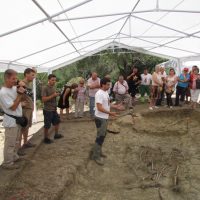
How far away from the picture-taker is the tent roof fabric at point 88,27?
6.07 meters

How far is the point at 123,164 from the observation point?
6.99 meters

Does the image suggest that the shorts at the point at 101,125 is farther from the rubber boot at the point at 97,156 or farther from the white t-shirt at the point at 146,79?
the white t-shirt at the point at 146,79

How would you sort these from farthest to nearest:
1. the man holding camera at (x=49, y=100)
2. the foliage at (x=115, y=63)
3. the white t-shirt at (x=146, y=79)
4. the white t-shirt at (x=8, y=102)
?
the foliage at (x=115, y=63), the white t-shirt at (x=146, y=79), the man holding camera at (x=49, y=100), the white t-shirt at (x=8, y=102)

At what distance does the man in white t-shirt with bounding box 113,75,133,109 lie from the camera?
9773 mm

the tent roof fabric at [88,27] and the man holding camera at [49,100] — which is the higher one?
the tent roof fabric at [88,27]

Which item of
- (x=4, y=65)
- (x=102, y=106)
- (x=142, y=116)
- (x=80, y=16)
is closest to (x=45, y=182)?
(x=102, y=106)

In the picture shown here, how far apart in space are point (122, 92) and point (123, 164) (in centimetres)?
334

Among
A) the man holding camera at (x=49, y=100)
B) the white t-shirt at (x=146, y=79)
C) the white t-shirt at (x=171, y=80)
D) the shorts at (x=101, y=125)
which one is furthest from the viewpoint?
the white t-shirt at (x=146, y=79)

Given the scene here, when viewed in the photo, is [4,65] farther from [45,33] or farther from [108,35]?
[108,35]

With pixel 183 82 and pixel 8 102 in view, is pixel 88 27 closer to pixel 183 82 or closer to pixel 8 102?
pixel 183 82

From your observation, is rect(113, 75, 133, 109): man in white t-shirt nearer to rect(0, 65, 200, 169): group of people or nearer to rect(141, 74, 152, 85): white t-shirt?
rect(0, 65, 200, 169): group of people

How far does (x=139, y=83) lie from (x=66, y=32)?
11.7 ft


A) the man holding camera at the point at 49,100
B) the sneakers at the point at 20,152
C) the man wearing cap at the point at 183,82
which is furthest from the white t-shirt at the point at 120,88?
the sneakers at the point at 20,152

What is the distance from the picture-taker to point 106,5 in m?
7.34
